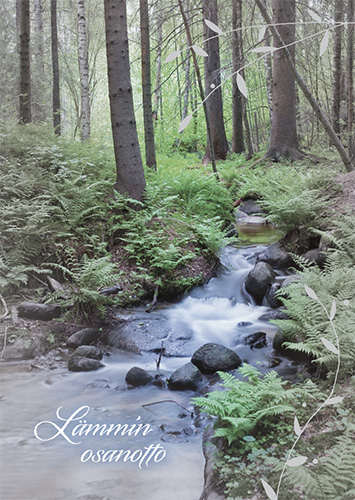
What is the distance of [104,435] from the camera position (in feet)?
12.1

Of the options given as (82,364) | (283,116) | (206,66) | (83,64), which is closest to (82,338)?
(82,364)

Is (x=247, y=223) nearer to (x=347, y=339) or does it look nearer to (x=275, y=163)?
(x=275, y=163)

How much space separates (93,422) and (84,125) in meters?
13.2

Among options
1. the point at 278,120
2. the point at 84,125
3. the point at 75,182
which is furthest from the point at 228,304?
the point at 84,125

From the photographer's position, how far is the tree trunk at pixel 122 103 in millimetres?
7270

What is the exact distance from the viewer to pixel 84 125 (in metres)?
15.2

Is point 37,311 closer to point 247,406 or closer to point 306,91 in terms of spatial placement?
point 247,406

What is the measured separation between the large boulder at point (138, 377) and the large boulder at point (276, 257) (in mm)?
3713

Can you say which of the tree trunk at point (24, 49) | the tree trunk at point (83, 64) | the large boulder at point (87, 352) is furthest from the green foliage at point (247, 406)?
the tree trunk at point (83, 64)

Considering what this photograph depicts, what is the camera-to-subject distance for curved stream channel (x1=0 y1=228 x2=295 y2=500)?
297 cm

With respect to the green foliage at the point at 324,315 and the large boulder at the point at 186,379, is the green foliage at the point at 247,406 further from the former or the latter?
the large boulder at the point at 186,379

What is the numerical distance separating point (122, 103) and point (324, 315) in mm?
5347

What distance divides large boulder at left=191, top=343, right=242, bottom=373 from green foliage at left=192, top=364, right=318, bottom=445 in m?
1.25

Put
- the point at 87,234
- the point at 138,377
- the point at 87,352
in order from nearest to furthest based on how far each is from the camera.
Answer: the point at 138,377 < the point at 87,352 < the point at 87,234
